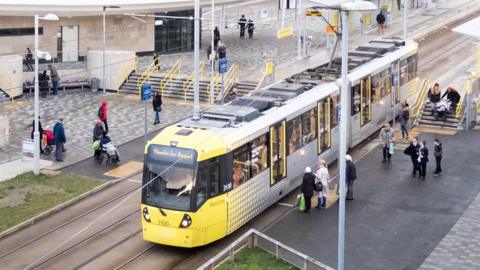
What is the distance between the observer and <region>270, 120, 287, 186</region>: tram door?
25.7 meters

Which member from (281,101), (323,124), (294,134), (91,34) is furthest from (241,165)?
(91,34)

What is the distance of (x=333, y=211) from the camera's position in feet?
86.5

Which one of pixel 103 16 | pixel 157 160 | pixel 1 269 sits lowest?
pixel 1 269

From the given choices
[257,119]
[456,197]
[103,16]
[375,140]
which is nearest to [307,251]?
[257,119]

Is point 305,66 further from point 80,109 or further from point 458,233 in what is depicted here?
point 458,233

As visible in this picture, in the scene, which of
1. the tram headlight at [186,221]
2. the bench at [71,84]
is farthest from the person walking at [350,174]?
the bench at [71,84]

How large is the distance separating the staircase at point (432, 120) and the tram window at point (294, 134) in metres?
11.0

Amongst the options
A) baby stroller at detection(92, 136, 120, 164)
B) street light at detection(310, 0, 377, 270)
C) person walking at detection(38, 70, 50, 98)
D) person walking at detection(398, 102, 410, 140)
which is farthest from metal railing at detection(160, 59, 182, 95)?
street light at detection(310, 0, 377, 270)

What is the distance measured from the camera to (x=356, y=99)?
32.7m

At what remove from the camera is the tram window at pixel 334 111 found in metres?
30.0

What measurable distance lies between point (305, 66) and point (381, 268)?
91.0 feet

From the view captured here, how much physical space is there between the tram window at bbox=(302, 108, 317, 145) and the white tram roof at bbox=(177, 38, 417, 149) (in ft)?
0.82

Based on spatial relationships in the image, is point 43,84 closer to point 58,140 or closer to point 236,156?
point 58,140

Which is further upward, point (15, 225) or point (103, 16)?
point (103, 16)
